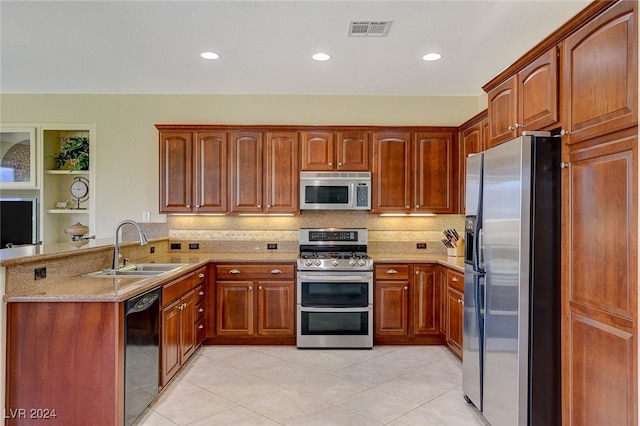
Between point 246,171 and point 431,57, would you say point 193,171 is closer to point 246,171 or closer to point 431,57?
point 246,171

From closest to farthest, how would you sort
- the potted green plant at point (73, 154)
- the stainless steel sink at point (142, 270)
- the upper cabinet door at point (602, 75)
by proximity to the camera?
1. the upper cabinet door at point (602, 75)
2. the stainless steel sink at point (142, 270)
3. the potted green plant at point (73, 154)

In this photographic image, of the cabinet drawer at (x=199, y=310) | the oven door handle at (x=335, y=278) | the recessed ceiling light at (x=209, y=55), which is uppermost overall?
the recessed ceiling light at (x=209, y=55)

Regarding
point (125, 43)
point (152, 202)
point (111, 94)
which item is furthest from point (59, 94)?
point (125, 43)

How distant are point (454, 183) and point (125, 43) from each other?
11.3 ft

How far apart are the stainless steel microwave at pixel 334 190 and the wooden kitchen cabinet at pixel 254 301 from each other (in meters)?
0.76

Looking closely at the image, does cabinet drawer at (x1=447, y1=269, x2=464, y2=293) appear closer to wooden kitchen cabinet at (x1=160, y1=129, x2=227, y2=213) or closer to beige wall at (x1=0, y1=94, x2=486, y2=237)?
beige wall at (x1=0, y1=94, x2=486, y2=237)

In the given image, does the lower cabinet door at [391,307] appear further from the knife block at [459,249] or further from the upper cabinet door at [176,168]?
the upper cabinet door at [176,168]

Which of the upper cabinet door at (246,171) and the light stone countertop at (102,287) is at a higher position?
the upper cabinet door at (246,171)

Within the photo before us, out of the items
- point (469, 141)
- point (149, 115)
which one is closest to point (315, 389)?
point (469, 141)

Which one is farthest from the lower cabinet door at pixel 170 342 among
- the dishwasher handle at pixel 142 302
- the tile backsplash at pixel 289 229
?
the tile backsplash at pixel 289 229

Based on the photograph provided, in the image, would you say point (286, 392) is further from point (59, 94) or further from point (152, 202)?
point (59, 94)

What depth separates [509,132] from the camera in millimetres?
2527

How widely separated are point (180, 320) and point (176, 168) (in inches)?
70.2

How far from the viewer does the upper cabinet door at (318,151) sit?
4.40 m
